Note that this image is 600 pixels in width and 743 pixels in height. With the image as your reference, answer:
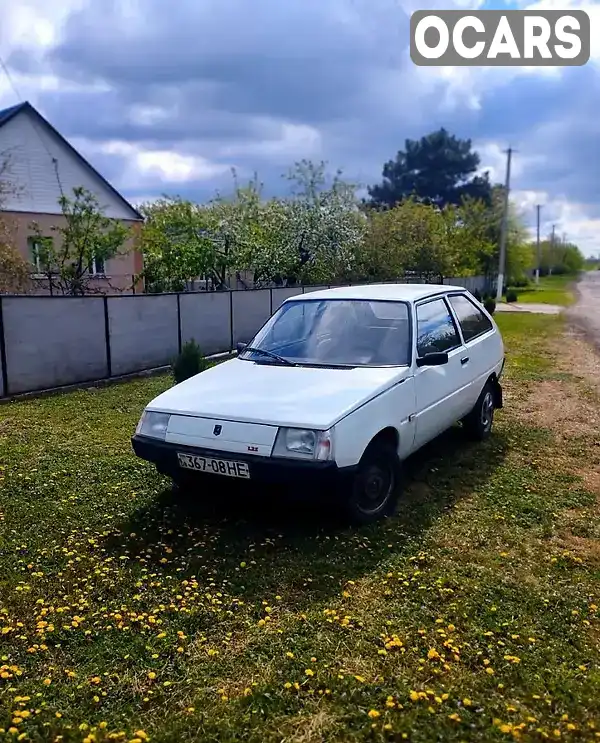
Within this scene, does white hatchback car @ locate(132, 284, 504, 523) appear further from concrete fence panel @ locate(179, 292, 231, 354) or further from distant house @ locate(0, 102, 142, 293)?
distant house @ locate(0, 102, 142, 293)

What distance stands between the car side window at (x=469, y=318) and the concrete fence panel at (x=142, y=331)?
20.5 feet

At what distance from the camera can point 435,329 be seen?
5.43m

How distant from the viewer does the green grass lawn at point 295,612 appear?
8.41 feet

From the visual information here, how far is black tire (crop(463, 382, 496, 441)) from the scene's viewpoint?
6.31m

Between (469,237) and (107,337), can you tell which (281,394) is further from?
(469,237)

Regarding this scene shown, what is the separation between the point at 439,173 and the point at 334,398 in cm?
5230

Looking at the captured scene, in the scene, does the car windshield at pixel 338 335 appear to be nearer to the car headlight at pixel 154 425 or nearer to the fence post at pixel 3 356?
the car headlight at pixel 154 425

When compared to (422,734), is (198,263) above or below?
above

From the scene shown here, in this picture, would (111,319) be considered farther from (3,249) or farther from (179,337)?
(3,249)

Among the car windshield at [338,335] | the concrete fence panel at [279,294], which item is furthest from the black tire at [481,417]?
the concrete fence panel at [279,294]

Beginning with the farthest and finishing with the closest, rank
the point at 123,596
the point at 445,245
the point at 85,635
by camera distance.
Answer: the point at 445,245, the point at 123,596, the point at 85,635

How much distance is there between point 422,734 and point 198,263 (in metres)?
17.3

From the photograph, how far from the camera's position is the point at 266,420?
3.93m

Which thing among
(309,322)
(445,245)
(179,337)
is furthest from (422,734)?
(445,245)
